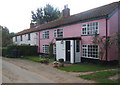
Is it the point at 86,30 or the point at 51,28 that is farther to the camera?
the point at 51,28

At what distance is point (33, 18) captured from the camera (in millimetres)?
67125

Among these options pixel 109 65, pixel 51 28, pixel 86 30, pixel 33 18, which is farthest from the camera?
pixel 33 18

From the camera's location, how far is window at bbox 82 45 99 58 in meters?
16.7

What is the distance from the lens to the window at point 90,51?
16688mm

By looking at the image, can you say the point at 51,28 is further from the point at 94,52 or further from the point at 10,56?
the point at 94,52

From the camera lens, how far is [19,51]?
1028 inches

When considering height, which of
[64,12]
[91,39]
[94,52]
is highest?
[64,12]

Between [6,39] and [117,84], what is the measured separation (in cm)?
4011

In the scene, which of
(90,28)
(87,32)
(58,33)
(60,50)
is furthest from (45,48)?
(90,28)

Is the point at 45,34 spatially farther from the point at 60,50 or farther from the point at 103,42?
the point at 103,42

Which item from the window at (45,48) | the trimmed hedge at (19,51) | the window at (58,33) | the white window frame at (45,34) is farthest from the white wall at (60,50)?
the trimmed hedge at (19,51)

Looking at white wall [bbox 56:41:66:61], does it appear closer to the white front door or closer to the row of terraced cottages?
the row of terraced cottages

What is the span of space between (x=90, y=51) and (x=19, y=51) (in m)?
13.6

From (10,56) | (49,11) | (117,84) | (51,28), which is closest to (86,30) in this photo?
(51,28)
